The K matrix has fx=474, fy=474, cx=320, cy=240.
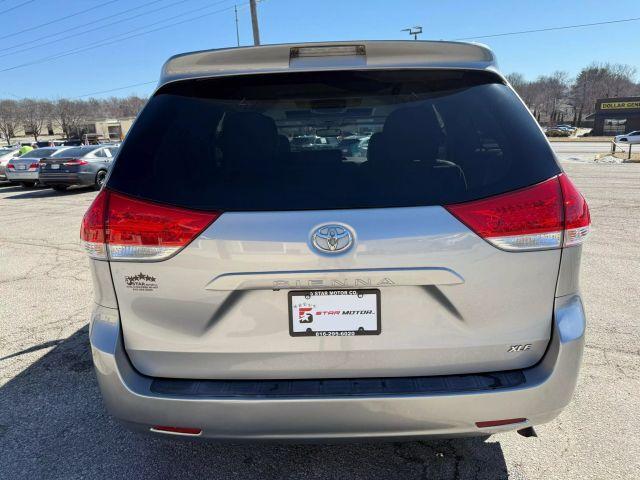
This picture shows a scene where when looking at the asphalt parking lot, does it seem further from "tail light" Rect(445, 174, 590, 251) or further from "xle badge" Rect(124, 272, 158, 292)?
"tail light" Rect(445, 174, 590, 251)

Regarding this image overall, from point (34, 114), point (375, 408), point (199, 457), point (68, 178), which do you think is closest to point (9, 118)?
point (34, 114)

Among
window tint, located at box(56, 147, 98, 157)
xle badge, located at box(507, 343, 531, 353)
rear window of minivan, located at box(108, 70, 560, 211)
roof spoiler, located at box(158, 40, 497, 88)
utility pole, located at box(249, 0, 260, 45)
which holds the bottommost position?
window tint, located at box(56, 147, 98, 157)

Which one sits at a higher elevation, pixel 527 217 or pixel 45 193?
pixel 527 217

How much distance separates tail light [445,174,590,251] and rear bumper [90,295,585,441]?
10.5 inches

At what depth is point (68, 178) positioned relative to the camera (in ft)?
50.0

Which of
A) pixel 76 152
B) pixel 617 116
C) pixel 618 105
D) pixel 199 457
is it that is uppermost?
pixel 76 152

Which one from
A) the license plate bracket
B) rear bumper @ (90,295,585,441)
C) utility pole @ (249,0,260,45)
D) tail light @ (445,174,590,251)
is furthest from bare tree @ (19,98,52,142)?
tail light @ (445,174,590,251)

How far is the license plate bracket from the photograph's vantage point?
1705mm

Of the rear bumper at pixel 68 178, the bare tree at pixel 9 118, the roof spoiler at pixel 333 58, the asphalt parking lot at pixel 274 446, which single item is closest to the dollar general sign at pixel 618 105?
the rear bumper at pixel 68 178

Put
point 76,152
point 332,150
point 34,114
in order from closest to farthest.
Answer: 1. point 332,150
2. point 76,152
3. point 34,114

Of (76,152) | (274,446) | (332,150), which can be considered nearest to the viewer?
(332,150)

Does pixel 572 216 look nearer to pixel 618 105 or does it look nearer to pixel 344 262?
pixel 344 262

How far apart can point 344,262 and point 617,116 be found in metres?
87.4

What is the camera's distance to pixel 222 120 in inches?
74.4
